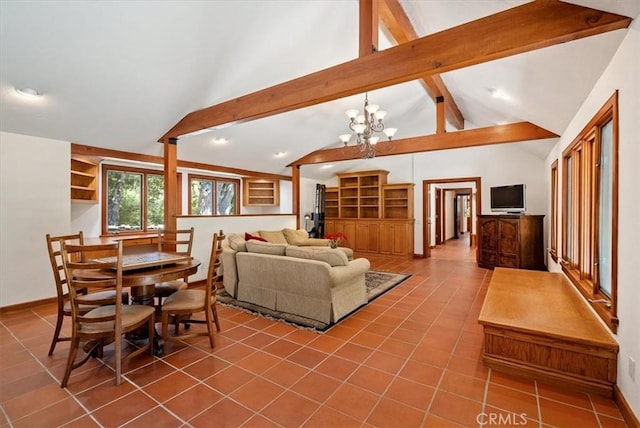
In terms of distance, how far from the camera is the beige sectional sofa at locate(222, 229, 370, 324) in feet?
10.7

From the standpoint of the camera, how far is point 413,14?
3.29 meters

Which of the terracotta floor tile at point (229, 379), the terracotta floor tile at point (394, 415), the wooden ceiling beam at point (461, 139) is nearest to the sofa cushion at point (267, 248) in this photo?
the terracotta floor tile at point (229, 379)

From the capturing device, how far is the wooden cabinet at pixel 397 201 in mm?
7902

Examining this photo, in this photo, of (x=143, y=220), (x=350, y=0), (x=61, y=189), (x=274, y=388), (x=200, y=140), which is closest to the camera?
(x=274, y=388)

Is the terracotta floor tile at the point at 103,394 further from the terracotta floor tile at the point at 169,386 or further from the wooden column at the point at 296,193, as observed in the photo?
the wooden column at the point at 296,193

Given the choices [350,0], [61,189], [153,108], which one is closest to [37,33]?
[153,108]

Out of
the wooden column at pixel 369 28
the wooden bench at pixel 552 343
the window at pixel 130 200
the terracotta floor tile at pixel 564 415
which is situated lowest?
the terracotta floor tile at pixel 564 415

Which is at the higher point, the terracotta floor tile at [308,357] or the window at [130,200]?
the window at [130,200]

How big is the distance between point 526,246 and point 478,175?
6.66ft

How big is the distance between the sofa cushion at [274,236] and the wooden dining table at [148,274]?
290 cm

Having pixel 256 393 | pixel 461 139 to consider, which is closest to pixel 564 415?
pixel 256 393

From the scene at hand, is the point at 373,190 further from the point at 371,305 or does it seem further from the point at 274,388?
the point at 274,388

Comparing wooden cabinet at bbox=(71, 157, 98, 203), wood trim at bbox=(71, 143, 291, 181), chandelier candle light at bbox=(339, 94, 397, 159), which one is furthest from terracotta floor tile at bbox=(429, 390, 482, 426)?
wooden cabinet at bbox=(71, 157, 98, 203)

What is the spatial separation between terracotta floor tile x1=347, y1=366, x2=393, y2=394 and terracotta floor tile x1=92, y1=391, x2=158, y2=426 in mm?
1397
